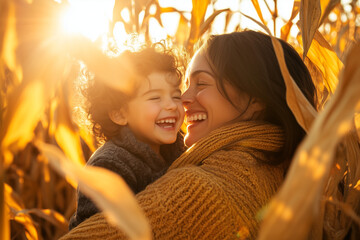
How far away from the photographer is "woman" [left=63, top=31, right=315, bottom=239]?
2.61 ft

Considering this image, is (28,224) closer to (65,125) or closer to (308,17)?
(65,125)

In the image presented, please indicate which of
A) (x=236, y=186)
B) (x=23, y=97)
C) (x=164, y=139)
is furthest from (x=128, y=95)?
(x=23, y=97)

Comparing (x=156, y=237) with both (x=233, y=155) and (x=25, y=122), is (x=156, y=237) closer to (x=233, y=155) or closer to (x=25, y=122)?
(x=233, y=155)

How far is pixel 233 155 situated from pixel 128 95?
0.44 m

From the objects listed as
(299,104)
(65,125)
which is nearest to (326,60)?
(299,104)

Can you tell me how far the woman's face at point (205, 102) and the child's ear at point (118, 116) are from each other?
0.20 metres

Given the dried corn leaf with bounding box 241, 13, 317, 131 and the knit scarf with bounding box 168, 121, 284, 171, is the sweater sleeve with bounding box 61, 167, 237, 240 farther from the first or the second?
the dried corn leaf with bounding box 241, 13, 317, 131

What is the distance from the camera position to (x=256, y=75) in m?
1.07

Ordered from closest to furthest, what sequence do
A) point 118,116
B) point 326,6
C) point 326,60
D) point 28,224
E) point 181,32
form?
point 326,6
point 326,60
point 28,224
point 118,116
point 181,32

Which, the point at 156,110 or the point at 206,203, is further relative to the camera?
the point at 156,110

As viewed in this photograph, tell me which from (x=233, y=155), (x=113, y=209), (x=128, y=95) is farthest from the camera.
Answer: (x=128, y=95)

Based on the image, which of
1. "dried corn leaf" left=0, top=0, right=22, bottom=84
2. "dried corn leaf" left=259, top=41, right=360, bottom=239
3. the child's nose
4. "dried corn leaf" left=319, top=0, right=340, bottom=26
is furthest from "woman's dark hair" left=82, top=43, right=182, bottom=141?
"dried corn leaf" left=259, top=41, right=360, bottom=239

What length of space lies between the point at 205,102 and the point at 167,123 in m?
0.14

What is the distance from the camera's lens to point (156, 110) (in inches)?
45.1
